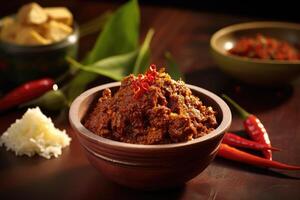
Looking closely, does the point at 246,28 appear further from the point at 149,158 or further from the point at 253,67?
the point at 149,158

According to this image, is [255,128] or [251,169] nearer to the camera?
[251,169]

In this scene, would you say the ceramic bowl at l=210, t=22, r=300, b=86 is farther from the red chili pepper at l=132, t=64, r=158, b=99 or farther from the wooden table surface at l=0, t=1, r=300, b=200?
the red chili pepper at l=132, t=64, r=158, b=99

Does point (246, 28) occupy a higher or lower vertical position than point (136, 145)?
lower

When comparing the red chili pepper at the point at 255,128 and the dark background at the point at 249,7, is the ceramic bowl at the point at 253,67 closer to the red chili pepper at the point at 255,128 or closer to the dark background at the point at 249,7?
the red chili pepper at the point at 255,128

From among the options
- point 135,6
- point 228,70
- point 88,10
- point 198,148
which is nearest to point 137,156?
point 198,148

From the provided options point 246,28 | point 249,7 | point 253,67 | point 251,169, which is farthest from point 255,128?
point 249,7

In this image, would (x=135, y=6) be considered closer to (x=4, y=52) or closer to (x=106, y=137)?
(x=4, y=52)

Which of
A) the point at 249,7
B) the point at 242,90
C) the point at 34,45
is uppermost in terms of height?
the point at 34,45

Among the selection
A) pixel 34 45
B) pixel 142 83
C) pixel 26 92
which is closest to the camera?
pixel 142 83
